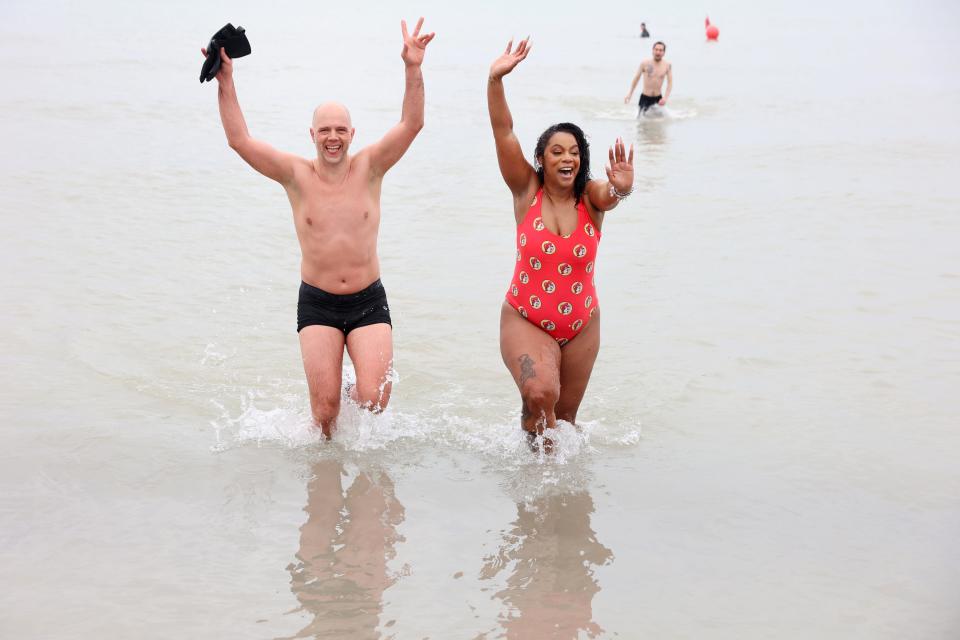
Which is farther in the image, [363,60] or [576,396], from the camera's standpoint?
[363,60]

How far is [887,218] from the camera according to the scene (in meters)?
12.6

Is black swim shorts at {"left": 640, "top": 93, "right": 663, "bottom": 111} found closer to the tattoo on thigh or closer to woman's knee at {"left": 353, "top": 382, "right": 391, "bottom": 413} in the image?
woman's knee at {"left": 353, "top": 382, "right": 391, "bottom": 413}

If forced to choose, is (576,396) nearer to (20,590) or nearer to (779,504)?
(779,504)

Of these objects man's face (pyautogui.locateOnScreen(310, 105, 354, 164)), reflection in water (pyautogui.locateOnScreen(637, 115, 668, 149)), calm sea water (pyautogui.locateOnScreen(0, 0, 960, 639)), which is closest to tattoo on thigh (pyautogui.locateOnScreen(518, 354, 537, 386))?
calm sea water (pyautogui.locateOnScreen(0, 0, 960, 639))

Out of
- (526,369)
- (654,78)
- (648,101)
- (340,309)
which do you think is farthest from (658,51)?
(526,369)

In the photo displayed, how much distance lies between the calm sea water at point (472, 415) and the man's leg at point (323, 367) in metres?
0.27

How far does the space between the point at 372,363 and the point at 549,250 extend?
48.2 inches

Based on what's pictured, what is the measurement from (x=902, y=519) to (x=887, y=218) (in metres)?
7.69

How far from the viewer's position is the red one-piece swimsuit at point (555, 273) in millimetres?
5754

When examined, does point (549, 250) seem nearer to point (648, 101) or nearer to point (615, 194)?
point (615, 194)

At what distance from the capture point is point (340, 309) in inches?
249


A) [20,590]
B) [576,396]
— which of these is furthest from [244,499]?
[576,396]

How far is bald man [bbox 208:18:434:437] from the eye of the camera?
20.3ft

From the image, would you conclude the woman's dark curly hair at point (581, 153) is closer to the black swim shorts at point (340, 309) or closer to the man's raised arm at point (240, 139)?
the black swim shorts at point (340, 309)
